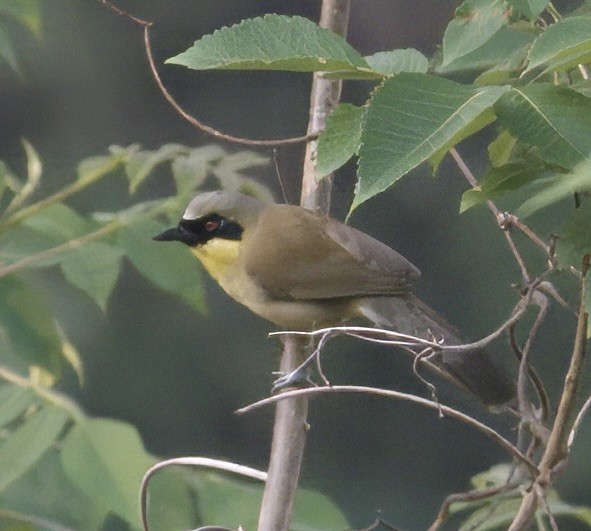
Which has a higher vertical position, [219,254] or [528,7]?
[528,7]

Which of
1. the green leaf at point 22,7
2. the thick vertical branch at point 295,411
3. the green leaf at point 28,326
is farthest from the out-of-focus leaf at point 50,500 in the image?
the green leaf at point 22,7

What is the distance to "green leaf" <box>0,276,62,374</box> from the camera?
1336 mm

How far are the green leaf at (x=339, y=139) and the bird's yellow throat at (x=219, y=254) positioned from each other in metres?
0.84

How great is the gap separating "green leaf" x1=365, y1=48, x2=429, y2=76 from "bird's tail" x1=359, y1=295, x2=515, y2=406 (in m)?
0.20

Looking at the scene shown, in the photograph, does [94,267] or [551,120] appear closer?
[551,120]

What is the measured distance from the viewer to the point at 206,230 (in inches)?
62.3

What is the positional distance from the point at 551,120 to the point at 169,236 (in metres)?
0.76

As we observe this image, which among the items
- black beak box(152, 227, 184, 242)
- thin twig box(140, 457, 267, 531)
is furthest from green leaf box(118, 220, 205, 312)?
thin twig box(140, 457, 267, 531)

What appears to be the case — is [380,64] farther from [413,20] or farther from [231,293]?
[413,20]

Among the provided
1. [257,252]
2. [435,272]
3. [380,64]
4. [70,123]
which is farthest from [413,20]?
[380,64]

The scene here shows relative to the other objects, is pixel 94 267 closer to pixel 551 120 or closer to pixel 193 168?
pixel 193 168

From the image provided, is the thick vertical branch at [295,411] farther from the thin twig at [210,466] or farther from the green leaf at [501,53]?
the green leaf at [501,53]

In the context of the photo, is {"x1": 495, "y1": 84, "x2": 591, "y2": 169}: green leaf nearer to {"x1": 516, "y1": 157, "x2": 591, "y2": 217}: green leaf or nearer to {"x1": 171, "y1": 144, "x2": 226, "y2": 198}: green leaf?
{"x1": 516, "y1": 157, "x2": 591, "y2": 217}: green leaf

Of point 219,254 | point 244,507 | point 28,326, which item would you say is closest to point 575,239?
point 244,507
